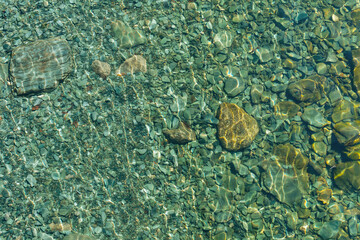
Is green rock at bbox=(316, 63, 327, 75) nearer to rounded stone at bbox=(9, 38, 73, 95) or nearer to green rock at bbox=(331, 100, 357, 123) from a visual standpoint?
green rock at bbox=(331, 100, 357, 123)

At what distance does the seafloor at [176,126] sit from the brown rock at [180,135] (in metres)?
0.08

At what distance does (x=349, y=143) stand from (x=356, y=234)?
1.69 metres

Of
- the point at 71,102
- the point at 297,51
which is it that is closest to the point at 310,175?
the point at 297,51

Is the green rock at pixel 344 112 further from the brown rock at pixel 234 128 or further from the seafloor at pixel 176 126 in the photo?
the brown rock at pixel 234 128

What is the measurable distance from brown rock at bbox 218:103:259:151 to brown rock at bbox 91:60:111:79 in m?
2.18

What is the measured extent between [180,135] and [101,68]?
1837 millimetres

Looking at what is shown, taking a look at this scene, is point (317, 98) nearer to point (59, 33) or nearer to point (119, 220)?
point (119, 220)

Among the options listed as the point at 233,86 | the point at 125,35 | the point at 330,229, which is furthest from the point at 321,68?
the point at 125,35

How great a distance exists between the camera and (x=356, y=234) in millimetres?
5582

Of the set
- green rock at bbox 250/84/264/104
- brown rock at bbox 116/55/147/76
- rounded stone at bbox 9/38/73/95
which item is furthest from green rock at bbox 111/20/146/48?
green rock at bbox 250/84/264/104

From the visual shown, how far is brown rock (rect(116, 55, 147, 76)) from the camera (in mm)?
5504

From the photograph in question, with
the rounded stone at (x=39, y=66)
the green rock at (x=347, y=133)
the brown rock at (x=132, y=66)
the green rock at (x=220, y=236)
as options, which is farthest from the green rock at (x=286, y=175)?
the rounded stone at (x=39, y=66)

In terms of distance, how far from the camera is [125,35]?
18.7 ft

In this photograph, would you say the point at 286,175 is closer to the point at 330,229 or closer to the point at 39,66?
the point at 330,229
